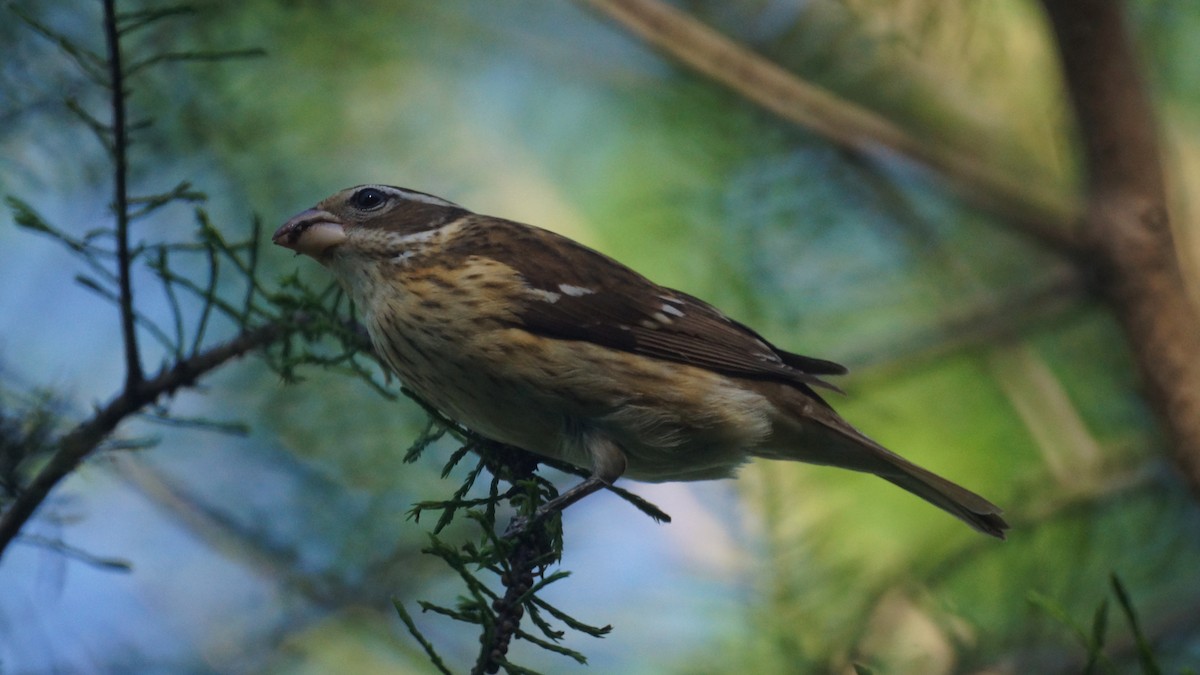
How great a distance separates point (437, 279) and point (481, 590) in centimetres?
137

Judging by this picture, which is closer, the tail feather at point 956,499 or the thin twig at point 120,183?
the thin twig at point 120,183

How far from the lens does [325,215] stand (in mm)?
3455

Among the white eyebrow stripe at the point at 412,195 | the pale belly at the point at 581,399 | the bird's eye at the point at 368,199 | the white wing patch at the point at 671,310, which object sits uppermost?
the white eyebrow stripe at the point at 412,195

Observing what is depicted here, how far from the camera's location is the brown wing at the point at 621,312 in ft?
10.7

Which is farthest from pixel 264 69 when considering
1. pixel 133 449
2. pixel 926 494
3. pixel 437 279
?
pixel 926 494

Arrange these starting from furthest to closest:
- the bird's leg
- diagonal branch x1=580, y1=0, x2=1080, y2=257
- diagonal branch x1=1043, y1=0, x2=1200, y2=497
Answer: diagonal branch x1=580, y1=0, x2=1080, y2=257
diagonal branch x1=1043, y1=0, x2=1200, y2=497
the bird's leg

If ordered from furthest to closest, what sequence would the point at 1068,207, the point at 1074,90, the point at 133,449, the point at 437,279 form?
the point at 1068,207
the point at 1074,90
the point at 437,279
the point at 133,449

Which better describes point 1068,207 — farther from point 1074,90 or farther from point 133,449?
point 133,449

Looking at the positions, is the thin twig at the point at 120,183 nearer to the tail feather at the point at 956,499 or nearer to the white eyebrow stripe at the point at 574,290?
the white eyebrow stripe at the point at 574,290

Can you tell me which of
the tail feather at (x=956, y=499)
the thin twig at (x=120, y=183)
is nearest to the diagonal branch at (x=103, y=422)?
the thin twig at (x=120, y=183)

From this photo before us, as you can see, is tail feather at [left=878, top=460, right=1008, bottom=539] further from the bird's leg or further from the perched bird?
the bird's leg

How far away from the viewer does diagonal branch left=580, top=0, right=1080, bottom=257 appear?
15.3 feet

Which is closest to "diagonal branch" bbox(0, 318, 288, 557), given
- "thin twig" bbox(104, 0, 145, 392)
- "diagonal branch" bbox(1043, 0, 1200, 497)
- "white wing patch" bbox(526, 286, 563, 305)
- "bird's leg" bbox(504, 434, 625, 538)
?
"thin twig" bbox(104, 0, 145, 392)

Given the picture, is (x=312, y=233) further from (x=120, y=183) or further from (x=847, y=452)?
(x=847, y=452)
